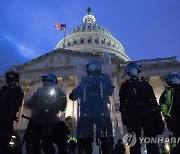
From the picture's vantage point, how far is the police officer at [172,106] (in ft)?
27.9

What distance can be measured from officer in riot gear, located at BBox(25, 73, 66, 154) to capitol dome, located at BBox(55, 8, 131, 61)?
64.9m

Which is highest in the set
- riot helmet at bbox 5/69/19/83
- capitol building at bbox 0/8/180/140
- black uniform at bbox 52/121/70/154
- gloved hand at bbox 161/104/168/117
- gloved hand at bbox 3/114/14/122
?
capitol building at bbox 0/8/180/140

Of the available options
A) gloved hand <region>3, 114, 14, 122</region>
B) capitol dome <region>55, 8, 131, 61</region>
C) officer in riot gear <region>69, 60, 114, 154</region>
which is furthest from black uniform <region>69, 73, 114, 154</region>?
capitol dome <region>55, 8, 131, 61</region>

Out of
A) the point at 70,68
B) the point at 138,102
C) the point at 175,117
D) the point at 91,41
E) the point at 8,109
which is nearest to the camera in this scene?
the point at 8,109

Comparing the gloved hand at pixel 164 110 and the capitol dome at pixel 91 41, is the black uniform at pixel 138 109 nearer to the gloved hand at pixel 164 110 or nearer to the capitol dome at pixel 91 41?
the gloved hand at pixel 164 110

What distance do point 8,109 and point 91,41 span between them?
237ft

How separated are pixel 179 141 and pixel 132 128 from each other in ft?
4.61

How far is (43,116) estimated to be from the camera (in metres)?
8.12

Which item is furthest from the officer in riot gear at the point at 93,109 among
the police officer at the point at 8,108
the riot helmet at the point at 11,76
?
the riot helmet at the point at 11,76

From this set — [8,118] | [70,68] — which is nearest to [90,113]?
[8,118]

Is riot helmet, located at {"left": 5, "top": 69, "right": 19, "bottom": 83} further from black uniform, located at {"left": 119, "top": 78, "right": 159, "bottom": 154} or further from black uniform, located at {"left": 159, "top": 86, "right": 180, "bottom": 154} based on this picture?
black uniform, located at {"left": 159, "top": 86, "right": 180, "bottom": 154}

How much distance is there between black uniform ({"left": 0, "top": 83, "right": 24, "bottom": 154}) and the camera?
793cm

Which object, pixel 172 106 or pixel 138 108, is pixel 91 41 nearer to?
pixel 172 106

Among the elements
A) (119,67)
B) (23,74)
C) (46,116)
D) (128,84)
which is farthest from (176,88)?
(23,74)
